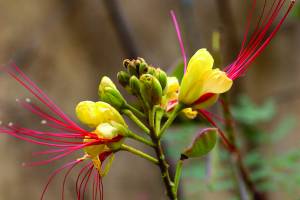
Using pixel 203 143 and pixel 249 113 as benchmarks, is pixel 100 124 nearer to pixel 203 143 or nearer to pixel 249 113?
pixel 203 143

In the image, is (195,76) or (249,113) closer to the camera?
(195,76)

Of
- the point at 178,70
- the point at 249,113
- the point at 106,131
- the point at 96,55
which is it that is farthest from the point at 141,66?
the point at 96,55

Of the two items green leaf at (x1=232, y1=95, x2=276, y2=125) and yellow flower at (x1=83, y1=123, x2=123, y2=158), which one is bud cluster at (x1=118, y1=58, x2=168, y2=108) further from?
green leaf at (x1=232, y1=95, x2=276, y2=125)

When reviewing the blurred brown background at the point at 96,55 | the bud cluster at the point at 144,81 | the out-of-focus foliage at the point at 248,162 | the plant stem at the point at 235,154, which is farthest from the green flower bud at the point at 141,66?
the blurred brown background at the point at 96,55

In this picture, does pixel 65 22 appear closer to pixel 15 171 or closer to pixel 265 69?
pixel 15 171

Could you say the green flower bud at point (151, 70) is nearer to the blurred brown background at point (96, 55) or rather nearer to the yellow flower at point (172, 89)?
the yellow flower at point (172, 89)

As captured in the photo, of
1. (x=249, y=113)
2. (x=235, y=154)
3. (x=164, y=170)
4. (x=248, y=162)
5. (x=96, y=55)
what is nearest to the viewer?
(x=164, y=170)
